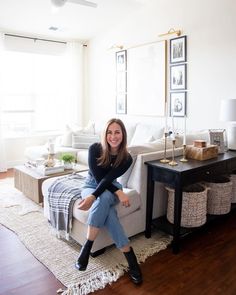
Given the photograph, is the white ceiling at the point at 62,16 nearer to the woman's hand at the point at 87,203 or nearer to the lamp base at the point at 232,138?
the lamp base at the point at 232,138

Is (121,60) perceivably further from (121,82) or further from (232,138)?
(232,138)

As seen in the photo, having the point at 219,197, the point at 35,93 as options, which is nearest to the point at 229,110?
the point at 219,197

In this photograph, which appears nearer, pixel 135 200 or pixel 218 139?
pixel 135 200

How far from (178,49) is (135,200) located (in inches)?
104

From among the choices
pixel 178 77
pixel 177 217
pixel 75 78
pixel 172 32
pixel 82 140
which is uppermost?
pixel 172 32

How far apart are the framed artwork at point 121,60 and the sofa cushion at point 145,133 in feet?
4.26

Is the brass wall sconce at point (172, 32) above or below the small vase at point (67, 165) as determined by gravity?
above

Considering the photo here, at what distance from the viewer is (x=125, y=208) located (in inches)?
93.6

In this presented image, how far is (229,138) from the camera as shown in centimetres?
316

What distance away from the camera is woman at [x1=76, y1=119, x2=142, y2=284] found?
2.08 meters

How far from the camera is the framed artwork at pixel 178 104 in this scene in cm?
417

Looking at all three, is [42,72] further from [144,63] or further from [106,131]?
[106,131]

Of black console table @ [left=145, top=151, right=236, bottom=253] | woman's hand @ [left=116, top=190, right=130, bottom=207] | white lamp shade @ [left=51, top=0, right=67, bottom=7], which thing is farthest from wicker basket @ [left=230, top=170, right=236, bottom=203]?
white lamp shade @ [left=51, top=0, right=67, bottom=7]

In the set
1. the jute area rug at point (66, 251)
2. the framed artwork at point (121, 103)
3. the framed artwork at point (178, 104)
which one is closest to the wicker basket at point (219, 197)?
the jute area rug at point (66, 251)
